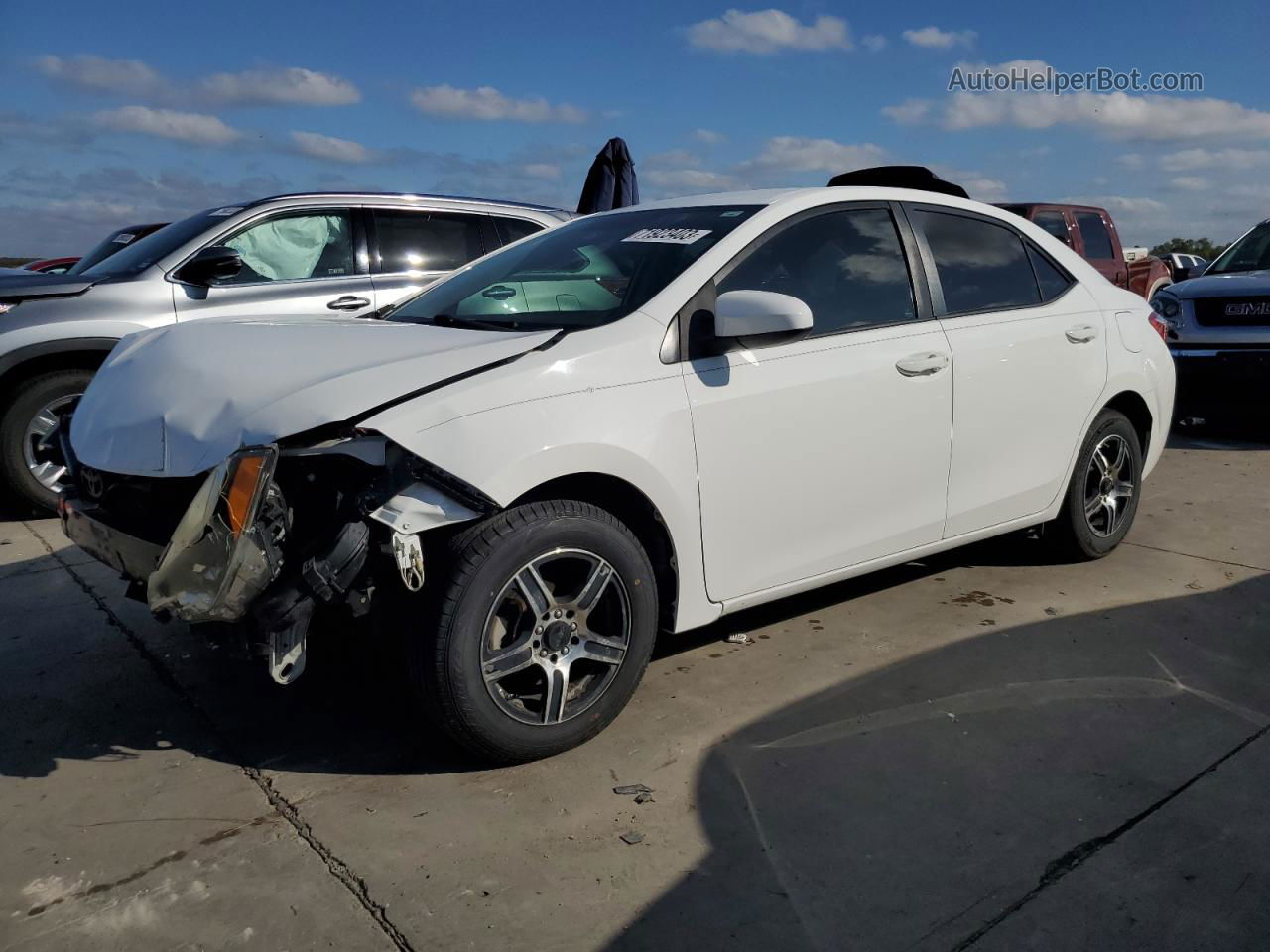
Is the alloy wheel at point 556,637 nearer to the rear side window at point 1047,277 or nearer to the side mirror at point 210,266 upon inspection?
the rear side window at point 1047,277

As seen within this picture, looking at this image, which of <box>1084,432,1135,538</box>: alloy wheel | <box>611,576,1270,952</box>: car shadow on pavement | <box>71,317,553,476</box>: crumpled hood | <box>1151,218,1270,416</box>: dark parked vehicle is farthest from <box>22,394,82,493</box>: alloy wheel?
<box>1151,218,1270,416</box>: dark parked vehicle

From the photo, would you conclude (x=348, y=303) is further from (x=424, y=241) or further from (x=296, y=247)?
(x=424, y=241)

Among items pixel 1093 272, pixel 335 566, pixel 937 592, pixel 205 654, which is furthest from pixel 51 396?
pixel 1093 272

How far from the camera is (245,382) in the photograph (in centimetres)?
290

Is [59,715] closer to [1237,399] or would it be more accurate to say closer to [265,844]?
[265,844]

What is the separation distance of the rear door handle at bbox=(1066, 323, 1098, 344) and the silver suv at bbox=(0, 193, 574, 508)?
144 inches

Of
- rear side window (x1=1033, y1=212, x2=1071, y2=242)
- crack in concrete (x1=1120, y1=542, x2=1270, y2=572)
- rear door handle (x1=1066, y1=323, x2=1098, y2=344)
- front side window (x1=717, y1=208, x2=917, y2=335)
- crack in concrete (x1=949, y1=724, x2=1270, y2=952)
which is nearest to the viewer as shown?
crack in concrete (x1=949, y1=724, x2=1270, y2=952)


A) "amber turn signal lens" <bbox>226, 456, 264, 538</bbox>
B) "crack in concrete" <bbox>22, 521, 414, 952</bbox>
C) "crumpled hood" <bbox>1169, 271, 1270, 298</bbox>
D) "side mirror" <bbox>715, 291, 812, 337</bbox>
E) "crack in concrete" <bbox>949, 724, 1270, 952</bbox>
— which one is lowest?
"crack in concrete" <bbox>949, 724, 1270, 952</bbox>

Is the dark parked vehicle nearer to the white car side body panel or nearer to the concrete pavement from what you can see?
the concrete pavement

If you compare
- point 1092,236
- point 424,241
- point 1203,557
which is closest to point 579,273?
point 1203,557

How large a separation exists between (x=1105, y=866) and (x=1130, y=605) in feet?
6.69

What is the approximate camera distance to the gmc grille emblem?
25.4 feet

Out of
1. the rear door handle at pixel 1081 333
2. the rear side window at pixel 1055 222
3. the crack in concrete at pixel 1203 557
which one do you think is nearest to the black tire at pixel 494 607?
the rear door handle at pixel 1081 333

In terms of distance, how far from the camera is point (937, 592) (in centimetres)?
445
